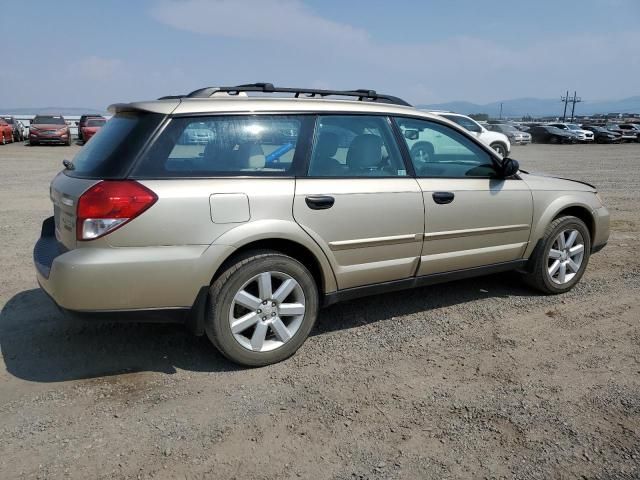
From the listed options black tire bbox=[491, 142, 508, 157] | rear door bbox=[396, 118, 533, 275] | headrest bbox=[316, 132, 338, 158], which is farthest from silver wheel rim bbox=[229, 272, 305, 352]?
black tire bbox=[491, 142, 508, 157]

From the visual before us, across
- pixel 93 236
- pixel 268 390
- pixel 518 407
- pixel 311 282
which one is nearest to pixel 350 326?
pixel 311 282

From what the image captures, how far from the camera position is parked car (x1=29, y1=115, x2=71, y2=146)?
1026 inches

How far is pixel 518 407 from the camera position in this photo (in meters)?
3.05

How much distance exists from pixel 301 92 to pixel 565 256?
9.31 feet

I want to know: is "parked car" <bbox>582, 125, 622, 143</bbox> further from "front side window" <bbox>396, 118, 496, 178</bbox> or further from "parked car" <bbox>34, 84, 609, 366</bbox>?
"front side window" <bbox>396, 118, 496, 178</bbox>

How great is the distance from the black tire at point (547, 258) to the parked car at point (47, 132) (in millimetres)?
26520

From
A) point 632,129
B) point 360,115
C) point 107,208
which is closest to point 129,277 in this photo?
point 107,208

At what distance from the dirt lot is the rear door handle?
40.7 inches

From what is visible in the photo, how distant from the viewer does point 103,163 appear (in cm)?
320

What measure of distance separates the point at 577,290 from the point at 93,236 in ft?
13.9

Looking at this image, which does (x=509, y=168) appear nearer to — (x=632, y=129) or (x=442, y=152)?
(x=442, y=152)

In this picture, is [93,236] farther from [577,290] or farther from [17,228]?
[17,228]

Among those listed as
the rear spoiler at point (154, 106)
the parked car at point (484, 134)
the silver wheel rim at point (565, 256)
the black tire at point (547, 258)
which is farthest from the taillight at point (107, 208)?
the parked car at point (484, 134)

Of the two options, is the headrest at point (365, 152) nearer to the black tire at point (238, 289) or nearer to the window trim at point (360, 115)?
the window trim at point (360, 115)
